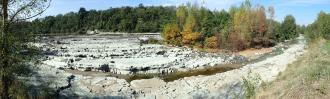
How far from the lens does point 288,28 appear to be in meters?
112

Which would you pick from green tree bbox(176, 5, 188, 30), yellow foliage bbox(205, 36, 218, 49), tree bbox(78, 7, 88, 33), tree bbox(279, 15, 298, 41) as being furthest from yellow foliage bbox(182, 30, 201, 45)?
tree bbox(78, 7, 88, 33)

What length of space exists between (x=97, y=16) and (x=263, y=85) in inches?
5803

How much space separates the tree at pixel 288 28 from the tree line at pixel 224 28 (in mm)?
9924

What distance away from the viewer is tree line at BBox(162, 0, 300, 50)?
79319 millimetres

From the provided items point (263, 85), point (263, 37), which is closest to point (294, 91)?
point (263, 85)

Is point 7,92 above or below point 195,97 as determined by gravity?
above

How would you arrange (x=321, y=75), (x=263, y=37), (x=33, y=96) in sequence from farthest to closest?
(x=263, y=37) → (x=33, y=96) → (x=321, y=75)

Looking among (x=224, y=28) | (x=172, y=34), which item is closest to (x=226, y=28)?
(x=224, y=28)

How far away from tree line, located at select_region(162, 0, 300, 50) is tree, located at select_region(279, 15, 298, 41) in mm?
9924

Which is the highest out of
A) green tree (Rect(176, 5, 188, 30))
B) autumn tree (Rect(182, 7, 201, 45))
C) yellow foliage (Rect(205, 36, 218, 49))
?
green tree (Rect(176, 5, 188, 30))

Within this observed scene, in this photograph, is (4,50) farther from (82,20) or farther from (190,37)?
(82,20)

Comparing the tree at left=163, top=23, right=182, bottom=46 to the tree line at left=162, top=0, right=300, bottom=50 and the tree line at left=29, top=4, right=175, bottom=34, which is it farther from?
the tree line at left=29, top=4, right=175, bottom=34

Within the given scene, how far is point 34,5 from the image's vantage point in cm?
1546

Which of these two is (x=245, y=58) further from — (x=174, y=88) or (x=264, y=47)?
(x=174, y=88)
